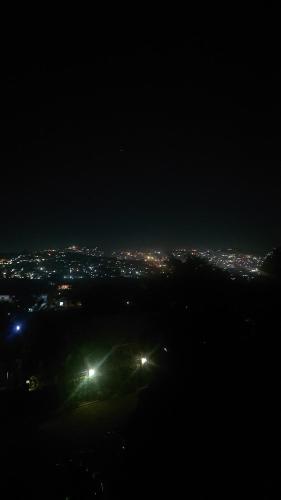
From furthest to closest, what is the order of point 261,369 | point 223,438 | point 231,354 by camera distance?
point 231,354 < point 261,369 < point 223,438

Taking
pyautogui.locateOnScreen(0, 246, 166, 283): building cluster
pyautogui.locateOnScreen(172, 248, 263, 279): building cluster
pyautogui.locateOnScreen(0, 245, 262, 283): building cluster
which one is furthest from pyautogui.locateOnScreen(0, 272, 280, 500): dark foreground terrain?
pyautogui.locateOnScreen(0, 246, 166, 283): building cluster

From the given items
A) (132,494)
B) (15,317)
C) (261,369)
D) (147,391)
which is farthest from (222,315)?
(15,317)

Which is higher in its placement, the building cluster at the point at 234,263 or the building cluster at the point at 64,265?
the building cluster at the point at 234,263

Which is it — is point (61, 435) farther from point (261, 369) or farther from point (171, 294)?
point (171, 294)

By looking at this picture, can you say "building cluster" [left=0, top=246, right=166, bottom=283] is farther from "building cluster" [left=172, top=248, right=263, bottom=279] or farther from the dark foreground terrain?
the dark foreground terrain

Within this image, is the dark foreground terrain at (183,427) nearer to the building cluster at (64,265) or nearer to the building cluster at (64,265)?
the building cluster at (64,265)

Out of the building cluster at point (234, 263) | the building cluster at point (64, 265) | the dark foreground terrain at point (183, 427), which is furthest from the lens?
the building cluster at point (64, 265)

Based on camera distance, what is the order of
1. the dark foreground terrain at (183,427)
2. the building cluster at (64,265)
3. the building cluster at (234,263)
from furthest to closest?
the building cluster at (64,265) → the building cluster at (234,263) → the dark foreground terrain at (183,427)

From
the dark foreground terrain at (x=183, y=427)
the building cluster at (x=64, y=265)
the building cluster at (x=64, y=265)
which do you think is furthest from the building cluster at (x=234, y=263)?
the building cluster at (x=64, y=265)

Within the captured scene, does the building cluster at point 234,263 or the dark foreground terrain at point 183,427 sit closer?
the dark foreground terrain at point 183,427

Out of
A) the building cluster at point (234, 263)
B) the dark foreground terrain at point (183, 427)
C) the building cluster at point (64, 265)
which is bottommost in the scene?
the building cluster at point (64, 265)

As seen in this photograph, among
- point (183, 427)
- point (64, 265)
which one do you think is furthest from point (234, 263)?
point (64, 265)
